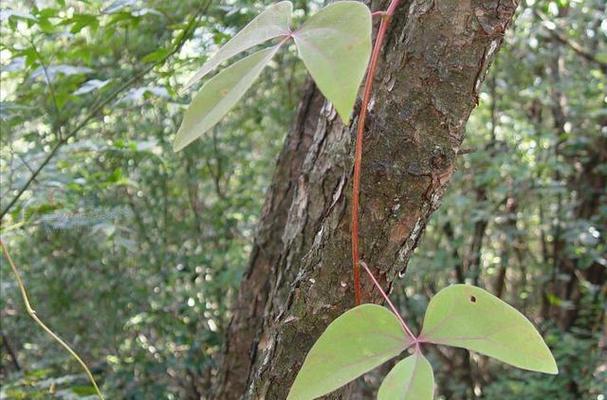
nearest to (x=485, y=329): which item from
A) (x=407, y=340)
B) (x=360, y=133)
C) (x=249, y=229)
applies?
(x=407, y=340)

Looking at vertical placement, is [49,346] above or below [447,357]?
above

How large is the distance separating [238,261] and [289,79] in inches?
30.3

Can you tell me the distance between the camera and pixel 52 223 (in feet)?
4.45

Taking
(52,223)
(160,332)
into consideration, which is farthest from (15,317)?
(52,223)

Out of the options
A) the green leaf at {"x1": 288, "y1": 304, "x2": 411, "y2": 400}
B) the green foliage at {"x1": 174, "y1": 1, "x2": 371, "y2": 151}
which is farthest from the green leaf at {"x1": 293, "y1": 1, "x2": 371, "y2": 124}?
the green leaf at {"x1": 288, "y1": 304, "x2": 411, "y2": 400}

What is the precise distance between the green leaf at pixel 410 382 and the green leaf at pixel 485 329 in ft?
0.10

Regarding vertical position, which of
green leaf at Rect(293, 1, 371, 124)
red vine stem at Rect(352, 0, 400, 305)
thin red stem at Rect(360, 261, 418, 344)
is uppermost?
green leaf at Rect(293, 1, 371, 124)

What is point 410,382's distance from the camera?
1.52 feet

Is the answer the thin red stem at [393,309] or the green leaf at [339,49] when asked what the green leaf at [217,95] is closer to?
the green leaf at [339,49]

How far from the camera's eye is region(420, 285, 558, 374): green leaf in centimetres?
49

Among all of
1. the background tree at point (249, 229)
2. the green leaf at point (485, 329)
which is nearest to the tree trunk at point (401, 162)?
the green leaf at point (485, 329)

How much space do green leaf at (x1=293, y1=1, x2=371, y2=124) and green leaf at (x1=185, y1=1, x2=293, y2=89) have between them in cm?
4

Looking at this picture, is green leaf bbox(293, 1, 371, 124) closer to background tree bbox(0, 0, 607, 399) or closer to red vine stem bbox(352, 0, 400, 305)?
red vine stem bbox(352, 0, 400, 305)

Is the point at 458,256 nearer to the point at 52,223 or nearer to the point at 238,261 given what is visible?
the point at 238,261
